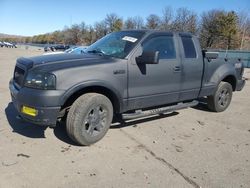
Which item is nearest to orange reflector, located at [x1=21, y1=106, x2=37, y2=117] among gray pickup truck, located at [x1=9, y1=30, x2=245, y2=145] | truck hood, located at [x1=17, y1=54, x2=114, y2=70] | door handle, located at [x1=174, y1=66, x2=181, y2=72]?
gray pickup truck, located at [x1=9, y1=30, x2=245, y2=145]

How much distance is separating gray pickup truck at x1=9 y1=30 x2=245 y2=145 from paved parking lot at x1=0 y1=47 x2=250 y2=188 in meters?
0.39

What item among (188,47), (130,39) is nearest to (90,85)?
(130,39)

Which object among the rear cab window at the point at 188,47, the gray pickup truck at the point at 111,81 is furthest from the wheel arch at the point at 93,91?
the rear cab window at the point at 188,47

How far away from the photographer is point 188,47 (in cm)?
621

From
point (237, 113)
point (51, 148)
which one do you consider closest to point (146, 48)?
point (51, 148)

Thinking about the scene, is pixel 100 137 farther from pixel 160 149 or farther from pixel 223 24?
pixel 223 24

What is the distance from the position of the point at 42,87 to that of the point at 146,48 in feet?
6.68

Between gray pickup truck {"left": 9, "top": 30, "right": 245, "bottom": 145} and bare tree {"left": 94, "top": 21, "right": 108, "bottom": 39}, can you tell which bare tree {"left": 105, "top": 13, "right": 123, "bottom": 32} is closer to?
bare tree {"left": 94, "top": 21, "right": 108, "bottom": 39}

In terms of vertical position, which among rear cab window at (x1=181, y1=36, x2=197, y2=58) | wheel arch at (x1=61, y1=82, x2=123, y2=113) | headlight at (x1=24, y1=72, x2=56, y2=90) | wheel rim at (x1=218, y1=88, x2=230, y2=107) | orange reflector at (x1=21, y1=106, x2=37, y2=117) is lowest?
wheel rim at (x1=218, y1=88, x2=230, y2=107)

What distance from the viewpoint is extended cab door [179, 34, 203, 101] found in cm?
601

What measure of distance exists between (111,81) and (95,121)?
697mm

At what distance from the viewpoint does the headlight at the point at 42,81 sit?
13.8 feet

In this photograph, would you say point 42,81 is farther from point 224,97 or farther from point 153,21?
point 153,21

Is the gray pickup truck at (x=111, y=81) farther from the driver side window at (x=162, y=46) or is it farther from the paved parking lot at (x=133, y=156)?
the paved parking lot at (x=133, y=156)
